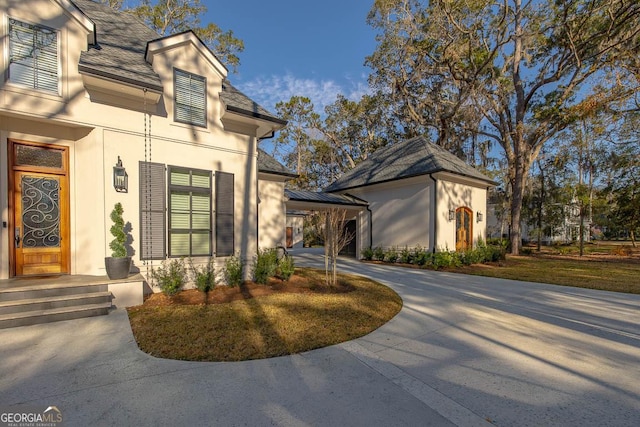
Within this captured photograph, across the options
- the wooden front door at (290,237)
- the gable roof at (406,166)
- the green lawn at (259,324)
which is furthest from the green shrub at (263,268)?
the wooden front door at (290,237)

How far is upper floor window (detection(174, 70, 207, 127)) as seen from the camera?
6.82m

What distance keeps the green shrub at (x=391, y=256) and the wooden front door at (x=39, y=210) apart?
11.2m

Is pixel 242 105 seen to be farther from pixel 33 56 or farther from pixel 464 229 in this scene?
pixel 464 229

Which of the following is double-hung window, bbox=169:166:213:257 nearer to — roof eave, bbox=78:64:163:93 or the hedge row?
roof eave, bbox=78:64:163:93

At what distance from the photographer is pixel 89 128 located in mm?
5820

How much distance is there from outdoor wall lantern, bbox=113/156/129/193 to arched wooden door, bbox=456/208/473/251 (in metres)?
12.4

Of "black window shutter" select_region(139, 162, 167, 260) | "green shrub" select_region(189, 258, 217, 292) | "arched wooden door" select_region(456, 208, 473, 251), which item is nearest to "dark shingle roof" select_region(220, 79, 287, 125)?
"black window shutter" select_region(139, 162, 167, 260)

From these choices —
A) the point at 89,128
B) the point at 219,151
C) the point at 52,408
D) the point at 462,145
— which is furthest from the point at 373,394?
the point at 462,145

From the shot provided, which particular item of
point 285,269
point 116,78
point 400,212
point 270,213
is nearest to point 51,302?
point 116,78

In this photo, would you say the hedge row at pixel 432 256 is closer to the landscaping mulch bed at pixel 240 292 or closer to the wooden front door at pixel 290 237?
the landscaping mulch bed at pixel 240 292

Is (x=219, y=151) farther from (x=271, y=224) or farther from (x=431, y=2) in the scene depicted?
(x=431, y=2)

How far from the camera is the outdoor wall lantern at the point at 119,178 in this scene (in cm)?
584

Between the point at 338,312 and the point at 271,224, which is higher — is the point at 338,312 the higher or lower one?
the lower one

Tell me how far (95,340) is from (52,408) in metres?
1.57
